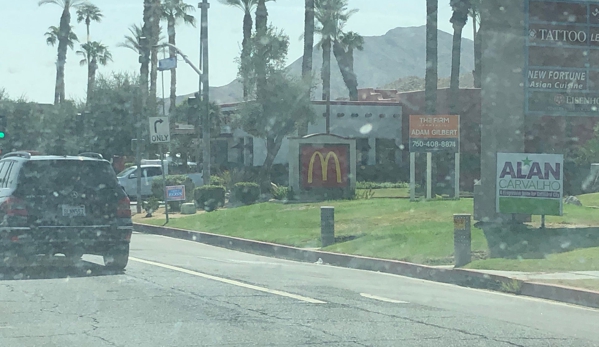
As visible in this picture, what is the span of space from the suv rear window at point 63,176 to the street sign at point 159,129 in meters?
12.8

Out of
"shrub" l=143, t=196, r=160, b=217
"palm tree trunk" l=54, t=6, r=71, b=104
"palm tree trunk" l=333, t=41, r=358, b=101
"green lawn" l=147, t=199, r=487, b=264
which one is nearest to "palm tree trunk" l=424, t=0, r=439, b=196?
"shrub" l=143, t=196, r=160, b=217

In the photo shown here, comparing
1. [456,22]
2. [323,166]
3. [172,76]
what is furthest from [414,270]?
[172,76]

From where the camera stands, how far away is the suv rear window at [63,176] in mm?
14344

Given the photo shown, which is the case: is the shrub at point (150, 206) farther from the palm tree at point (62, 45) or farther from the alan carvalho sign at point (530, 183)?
the palm tree at point (62, 45)

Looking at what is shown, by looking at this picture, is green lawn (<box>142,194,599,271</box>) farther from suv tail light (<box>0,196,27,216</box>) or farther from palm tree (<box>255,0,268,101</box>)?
palm tree (<box>255,0,268,101</box>)

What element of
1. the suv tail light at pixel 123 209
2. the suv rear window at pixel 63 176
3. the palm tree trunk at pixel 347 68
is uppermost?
the palm tree trunk at pixel 347 68

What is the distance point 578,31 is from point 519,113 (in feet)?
7.21

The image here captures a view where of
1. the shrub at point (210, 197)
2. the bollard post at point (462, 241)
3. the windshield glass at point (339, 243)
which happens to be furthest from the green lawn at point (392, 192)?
the bollard post at point (462, 241)

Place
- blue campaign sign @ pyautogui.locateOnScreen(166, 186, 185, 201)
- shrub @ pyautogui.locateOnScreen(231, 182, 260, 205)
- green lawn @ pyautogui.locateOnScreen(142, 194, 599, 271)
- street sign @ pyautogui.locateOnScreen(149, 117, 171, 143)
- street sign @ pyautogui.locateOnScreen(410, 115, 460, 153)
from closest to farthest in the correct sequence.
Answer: green lawn @ pyautogui.locateOnScreen(142, 194, 599, 271) → street sign @ pyautogui.locateOnScreen(149, 117, 171, 143) → blue campaign sign @ pyautogui.locateOnScreen(166, 186, 185, 201) → street sign @ pyautogui.locateOnScreen(410, 115, 460, 153) → shrub @ pyautogui.locateOnScreen(231, 182, 260, 205)

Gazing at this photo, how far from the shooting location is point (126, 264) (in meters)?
15.2

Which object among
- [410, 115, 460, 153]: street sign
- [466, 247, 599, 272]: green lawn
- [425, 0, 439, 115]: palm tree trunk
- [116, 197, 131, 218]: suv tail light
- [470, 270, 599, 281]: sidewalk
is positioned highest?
[425, 0, 439, 115]: palm tree trunk

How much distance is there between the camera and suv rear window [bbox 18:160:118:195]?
14344 millimetres

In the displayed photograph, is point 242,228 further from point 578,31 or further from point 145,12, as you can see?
point 145,12

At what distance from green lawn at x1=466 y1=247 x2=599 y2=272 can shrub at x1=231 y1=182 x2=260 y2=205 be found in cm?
1744
